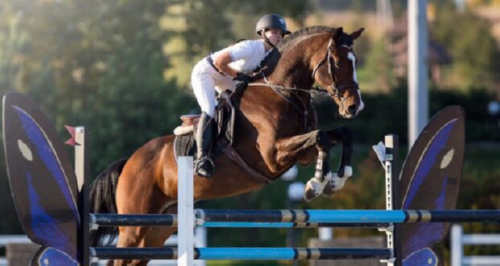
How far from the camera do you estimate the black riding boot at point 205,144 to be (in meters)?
7.20

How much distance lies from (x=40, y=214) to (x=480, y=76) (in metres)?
56.9

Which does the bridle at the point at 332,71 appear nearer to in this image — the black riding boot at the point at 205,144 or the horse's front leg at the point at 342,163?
the horse's front leg at the point at 342,163

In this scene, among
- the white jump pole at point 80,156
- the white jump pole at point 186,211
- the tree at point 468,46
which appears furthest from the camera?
the tree at point 468,46

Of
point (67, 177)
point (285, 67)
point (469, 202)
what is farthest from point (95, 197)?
point (469, 202)

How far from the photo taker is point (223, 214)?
5.41m

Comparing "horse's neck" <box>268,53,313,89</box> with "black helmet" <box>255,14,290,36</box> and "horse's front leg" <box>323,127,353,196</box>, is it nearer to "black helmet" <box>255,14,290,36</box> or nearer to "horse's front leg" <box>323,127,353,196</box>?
"black helmet" <box>255,14,290,36</box>

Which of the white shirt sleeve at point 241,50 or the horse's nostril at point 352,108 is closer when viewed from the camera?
the horse's nostril at point 352,108

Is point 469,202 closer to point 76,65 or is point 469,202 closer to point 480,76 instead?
point 76,65

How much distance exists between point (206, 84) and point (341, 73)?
1.03m

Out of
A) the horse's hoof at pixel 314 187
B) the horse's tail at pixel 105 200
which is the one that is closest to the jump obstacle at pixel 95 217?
the horse's hoof at pixel 314 187

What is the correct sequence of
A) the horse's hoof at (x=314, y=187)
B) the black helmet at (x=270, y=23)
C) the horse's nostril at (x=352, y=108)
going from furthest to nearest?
the black helmet at (x=270, y=23) < the horse's nostril at (x=352, y=108) < the horse's hoof at (x=314, y=187)

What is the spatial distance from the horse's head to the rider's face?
46 cm

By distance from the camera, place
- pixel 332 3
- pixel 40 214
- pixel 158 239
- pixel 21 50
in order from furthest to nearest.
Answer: pixel 332 3 → pixel 21 50 → pixel 158 239 → pixel 40 214

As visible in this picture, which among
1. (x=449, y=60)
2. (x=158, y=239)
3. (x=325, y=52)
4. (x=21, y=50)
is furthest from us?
(x=449, y=60)
